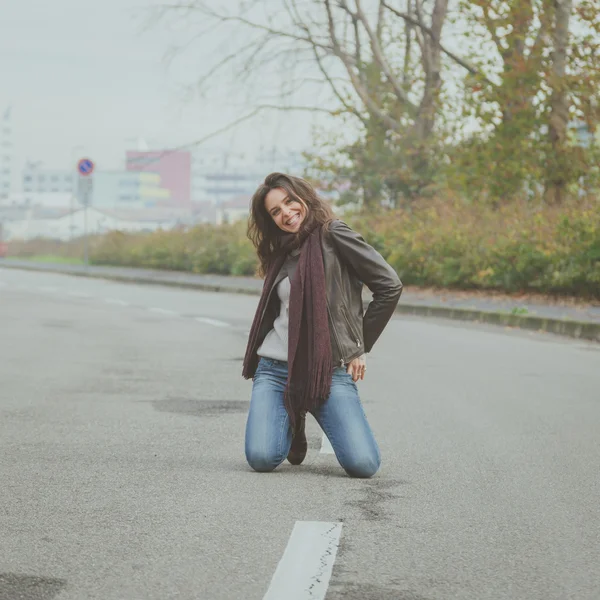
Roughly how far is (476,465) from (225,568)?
269 cm

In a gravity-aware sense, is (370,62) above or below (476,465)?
above

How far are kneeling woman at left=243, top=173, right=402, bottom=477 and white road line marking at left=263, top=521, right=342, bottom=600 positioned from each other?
124 cm

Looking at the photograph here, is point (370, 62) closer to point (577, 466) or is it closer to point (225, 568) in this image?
point (577, 466)

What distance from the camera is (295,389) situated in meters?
6.72

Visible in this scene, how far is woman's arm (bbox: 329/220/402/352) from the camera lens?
22.1ft

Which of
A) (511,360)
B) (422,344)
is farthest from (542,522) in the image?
(422,344)

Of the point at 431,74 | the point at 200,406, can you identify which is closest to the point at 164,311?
the point at 200,406

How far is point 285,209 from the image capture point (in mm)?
6770

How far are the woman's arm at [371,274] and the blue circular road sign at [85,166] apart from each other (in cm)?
3711

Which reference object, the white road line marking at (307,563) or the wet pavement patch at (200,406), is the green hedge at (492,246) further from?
the white road line marking at (307,563)

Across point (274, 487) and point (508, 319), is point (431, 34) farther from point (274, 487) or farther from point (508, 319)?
point (274, 487)

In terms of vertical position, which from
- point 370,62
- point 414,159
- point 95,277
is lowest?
point 95,277

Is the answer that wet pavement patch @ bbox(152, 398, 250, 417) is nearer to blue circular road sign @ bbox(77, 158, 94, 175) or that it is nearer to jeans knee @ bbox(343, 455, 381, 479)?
jeans knee @ bbox(343, 455, 381, 479)

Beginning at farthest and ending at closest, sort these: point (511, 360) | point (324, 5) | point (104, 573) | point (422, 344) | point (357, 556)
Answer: point (324, 5)
point (422, 344)
point (511, 360)
point (357, 556)
point (104, 573)
